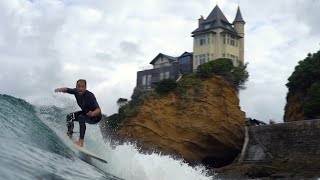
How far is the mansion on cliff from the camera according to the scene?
4741cm

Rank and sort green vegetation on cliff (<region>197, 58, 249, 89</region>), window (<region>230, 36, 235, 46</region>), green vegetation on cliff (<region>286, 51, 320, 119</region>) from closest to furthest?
green vegetation on cliff (<region>286, 51, 320, 119</region>) → green vegetation on cliff (<region>197, 58, 249, 89</region>) → window (<region>230, 36, 235, 46</region>)

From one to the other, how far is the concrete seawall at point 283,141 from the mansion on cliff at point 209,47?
2061 cm

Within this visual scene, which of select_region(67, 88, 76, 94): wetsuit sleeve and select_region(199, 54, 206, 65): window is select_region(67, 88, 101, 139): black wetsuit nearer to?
select_region(67, 88, 76, 94): wetsuit sleeve

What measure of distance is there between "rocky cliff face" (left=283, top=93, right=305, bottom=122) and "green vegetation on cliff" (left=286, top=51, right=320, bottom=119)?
215 mm

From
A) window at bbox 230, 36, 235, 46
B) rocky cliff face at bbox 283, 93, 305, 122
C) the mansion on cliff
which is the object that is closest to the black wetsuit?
rocky cliff face at bbox 283, 93, 305, 122

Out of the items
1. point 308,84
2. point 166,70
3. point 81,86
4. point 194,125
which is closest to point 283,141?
point 194,125

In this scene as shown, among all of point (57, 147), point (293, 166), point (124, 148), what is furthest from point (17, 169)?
point (293, 166)

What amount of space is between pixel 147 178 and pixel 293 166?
50.1ft

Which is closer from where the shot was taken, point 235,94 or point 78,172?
point 78,172

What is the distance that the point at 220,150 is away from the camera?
27547 mm

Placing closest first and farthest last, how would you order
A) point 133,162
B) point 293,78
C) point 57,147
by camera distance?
point 57,147 → point 133,162 → point 293,78

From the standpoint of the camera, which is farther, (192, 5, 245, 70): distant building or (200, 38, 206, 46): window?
(200, 38, 206, 46): window

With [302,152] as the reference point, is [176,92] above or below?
above

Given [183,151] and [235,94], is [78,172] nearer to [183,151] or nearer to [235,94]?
[183,151]
